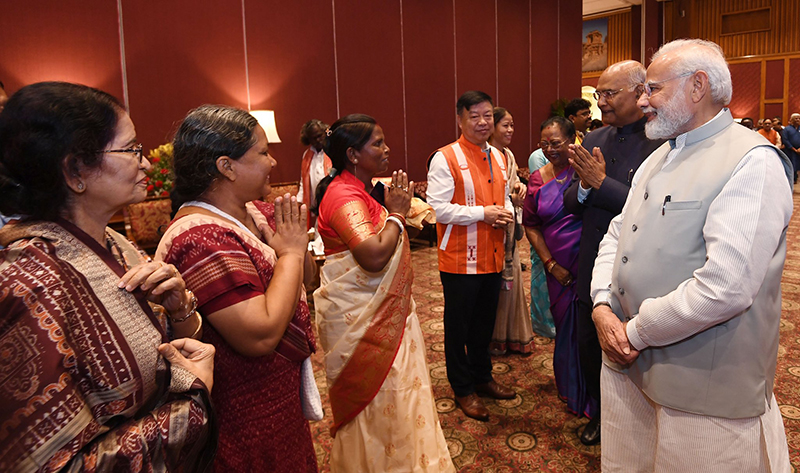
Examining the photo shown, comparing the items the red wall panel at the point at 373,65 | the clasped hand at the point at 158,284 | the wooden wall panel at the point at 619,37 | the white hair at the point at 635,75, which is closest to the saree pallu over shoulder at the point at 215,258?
the clasped hand at the point at 158,284

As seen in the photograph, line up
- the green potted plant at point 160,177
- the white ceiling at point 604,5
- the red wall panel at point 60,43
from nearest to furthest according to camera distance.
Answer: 1. the red wall panel at point 60,43
2. the green potted plant at point 160,177
3. the white ceiling at point 604,5

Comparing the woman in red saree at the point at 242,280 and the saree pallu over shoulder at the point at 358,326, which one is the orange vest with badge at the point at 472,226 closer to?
the saree pallu over shoulder at the point at 358,326

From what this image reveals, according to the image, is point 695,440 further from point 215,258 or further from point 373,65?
point 373,65

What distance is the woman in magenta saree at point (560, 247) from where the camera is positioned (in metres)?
2.56

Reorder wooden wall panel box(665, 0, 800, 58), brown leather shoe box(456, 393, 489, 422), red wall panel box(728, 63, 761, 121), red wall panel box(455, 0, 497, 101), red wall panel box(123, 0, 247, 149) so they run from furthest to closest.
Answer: red wall panel box(728, 63, 761, 121) → wooden wall panel box(665, 0, 800, 58) → red wall panel box(455, 0, 497, 101) → red wall panel box(123, 0, 247, 149) → brown leather shoe box(456, 393, 489, 422)

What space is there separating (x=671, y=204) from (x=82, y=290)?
54.2 inches

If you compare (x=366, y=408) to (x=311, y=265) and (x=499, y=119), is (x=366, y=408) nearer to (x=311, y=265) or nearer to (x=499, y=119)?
(x=311, y=265)

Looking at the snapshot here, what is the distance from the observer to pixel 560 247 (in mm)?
2590

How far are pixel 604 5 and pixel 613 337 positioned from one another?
13.1m

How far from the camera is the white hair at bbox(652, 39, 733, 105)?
4.62 feet

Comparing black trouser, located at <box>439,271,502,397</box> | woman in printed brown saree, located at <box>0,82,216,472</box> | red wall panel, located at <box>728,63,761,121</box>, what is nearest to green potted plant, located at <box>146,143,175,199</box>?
black trouser, located at <box>439,271,502,397</box>

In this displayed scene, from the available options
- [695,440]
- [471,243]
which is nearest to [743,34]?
[471,243]

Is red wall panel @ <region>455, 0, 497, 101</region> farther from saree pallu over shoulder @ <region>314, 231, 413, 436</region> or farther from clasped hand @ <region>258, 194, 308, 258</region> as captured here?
clasped hand @ <region>258, 194, 308, 258</region>

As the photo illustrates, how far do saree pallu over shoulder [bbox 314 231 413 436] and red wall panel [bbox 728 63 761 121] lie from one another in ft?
47.9
